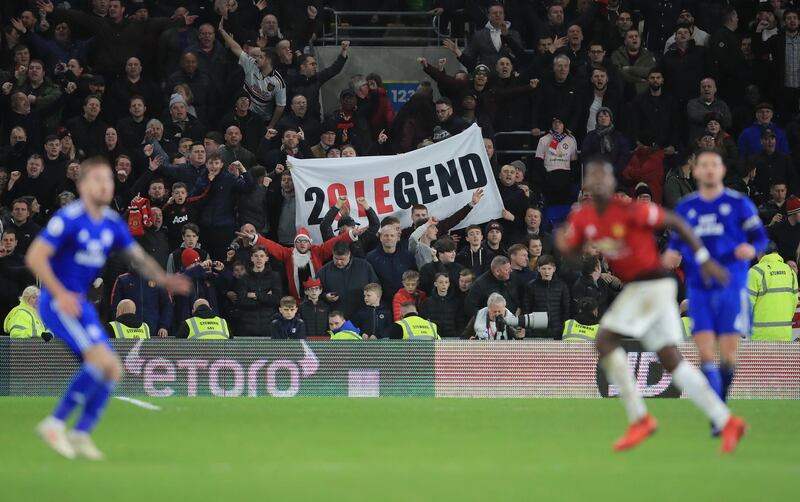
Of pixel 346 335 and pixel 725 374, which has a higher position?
pixel 725 374

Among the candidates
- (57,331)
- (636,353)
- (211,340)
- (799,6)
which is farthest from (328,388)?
(799,6)

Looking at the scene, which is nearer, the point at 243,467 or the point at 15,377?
the point at 243,467

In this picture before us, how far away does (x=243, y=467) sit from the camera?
364 inches

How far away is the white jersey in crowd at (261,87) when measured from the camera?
20.2 meters

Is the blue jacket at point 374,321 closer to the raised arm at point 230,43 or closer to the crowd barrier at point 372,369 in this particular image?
the crowd barrier at point 372,369

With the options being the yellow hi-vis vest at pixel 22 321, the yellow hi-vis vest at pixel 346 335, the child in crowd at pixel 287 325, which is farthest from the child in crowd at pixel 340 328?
the yellow hi-vis vest at pixel 22 321

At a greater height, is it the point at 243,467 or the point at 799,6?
the point at 799,6

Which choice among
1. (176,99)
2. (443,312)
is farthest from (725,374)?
(176,99)

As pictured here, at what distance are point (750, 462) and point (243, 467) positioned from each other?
369 cm

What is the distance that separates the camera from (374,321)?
16969mm

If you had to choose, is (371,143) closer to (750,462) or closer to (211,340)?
(211,340)

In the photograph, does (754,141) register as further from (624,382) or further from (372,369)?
(624,382)

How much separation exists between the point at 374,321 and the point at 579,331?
2602 mm

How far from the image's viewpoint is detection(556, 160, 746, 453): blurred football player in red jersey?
942 centimetres
